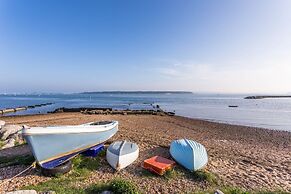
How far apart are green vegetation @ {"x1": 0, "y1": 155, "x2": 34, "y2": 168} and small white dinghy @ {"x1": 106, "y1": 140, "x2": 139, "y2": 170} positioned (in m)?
3.26

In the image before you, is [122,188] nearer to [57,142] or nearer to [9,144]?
[57,142]

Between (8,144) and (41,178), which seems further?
(8,144)

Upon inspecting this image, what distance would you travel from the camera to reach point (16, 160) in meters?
9.10

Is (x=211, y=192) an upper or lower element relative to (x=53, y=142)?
lower

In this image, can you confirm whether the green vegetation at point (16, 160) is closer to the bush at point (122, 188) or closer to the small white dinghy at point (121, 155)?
the small white dinghy at point (121, 155)

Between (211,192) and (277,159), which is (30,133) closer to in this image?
(211,192)

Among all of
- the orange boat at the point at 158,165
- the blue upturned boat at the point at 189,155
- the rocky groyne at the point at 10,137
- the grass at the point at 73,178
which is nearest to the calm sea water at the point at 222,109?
the blue upturned boat at the point at 189,155

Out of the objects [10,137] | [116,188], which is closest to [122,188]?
[116,188]

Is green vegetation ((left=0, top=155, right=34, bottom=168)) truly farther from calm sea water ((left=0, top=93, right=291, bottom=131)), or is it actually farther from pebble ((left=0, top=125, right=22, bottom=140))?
calm sea water ((left=0, top=93, right=291, bottom=131))

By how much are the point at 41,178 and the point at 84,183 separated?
161 cm

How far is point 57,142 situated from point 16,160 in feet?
9.05

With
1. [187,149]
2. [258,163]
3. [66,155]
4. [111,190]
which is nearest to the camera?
[111,190]

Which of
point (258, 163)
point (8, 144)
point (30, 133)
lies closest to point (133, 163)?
point (30, 133)

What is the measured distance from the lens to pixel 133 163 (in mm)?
9062
